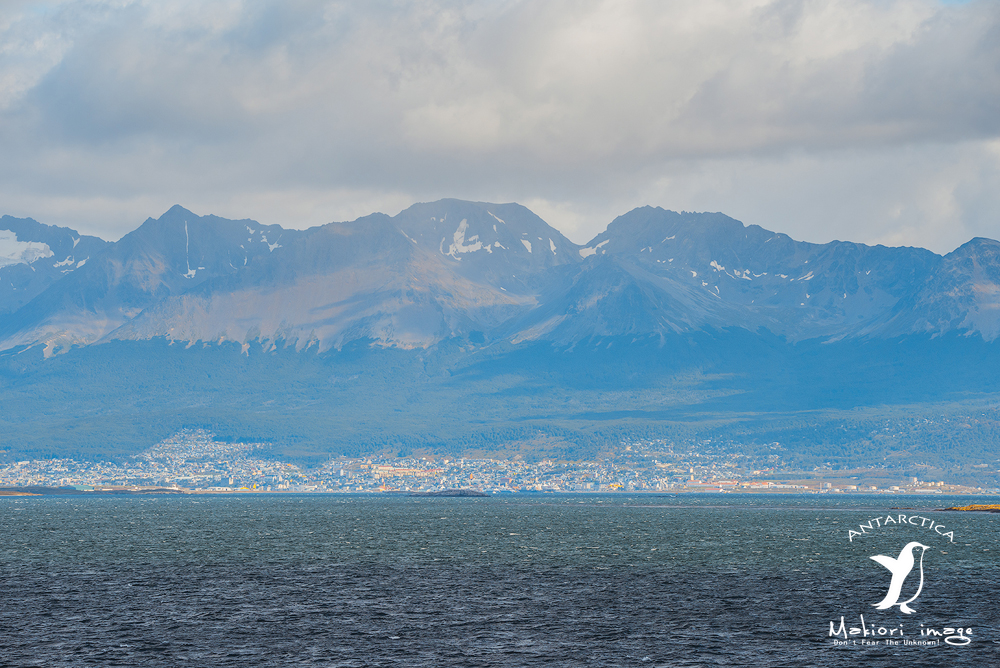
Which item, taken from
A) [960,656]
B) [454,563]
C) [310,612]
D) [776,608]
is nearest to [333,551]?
[454,563]

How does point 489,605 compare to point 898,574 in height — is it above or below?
below

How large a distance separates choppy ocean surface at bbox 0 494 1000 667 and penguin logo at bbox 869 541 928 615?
0.95 meters

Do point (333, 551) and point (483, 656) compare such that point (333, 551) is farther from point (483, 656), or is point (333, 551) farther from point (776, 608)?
point (483, 656)

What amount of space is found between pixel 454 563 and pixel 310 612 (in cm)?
4222

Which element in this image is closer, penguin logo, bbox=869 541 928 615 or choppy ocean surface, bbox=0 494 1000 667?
choppy ocean surface, bbox=0 494 1000 667

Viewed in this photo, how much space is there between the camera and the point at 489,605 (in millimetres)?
90312

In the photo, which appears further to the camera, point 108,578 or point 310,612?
point 108,578

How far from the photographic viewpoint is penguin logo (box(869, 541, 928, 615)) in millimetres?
89137

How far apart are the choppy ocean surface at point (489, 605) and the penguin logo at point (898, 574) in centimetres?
95

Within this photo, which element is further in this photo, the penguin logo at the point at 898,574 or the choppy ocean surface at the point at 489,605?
the penguin logo at the point at 898,574

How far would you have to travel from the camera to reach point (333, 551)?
145 meters

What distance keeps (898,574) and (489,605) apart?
42.3m

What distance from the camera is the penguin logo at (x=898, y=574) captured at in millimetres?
89137

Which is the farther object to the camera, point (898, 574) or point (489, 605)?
point (898, 574)
